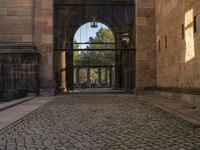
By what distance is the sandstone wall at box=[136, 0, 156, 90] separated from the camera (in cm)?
2383

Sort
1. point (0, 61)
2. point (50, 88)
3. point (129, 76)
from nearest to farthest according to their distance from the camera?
point (0, 61)
point (50, 88)
point (129, 76)

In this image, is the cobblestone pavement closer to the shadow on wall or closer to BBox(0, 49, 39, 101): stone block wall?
the shadow on wall

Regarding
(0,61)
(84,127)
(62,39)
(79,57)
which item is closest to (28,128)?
(84,127)

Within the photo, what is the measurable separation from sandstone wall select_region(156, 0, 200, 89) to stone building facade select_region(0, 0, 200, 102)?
51 millimetres

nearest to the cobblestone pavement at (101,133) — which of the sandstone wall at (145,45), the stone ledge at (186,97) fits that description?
the stone ledge at (186,97)

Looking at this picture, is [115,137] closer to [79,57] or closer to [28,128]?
[28,128]

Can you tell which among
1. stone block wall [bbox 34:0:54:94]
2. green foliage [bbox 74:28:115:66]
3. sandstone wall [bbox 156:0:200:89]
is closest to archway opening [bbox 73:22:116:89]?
green foliage [bbox 74:28:115:66]

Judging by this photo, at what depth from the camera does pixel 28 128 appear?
366 inches

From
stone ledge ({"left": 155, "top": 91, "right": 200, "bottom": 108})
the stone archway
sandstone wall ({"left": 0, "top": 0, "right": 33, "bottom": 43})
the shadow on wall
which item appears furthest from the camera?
the stone archway

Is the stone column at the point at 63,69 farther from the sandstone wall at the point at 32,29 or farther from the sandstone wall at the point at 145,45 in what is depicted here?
the sandstone wall at the point at 145,45

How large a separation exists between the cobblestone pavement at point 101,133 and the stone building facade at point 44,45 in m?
9.21

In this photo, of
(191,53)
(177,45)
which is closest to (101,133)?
(191,53)

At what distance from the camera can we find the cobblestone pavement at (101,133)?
7043 mm

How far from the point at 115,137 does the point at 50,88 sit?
52.3 ft
